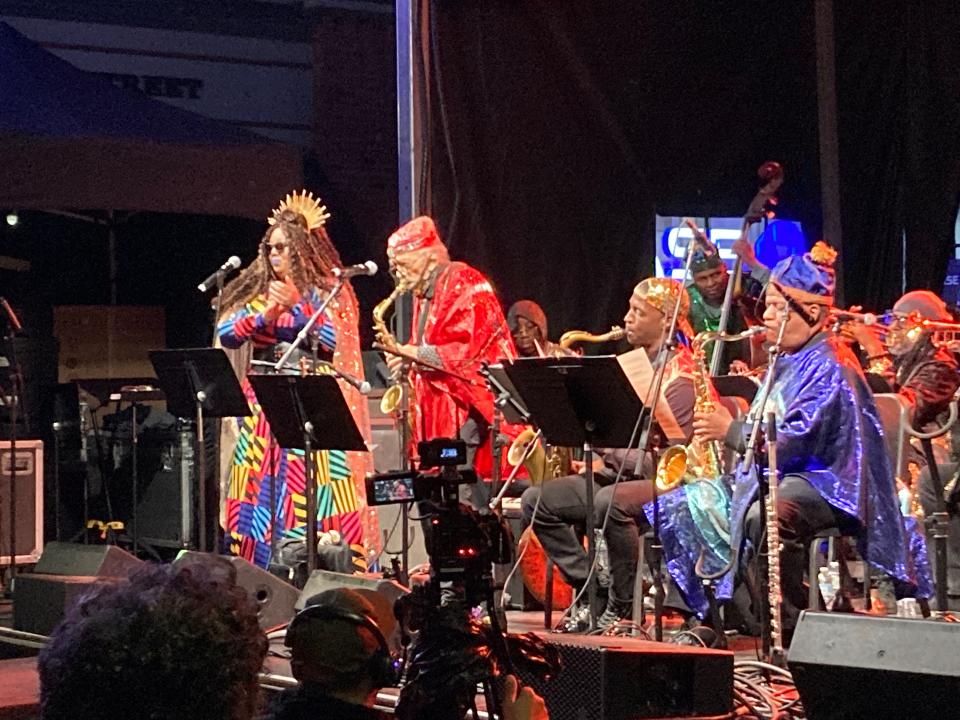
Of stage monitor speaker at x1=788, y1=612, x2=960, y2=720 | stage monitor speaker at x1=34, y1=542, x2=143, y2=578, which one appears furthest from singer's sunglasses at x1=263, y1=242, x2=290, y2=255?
stage monitor speaker at x1=788, y1=612, x2=960, y2=720

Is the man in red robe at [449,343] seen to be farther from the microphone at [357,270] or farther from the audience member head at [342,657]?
the audience member head at [342,657]

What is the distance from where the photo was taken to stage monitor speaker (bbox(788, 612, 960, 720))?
3111mm

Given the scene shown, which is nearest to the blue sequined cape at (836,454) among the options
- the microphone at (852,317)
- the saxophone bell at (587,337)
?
the microphone at (852,317)

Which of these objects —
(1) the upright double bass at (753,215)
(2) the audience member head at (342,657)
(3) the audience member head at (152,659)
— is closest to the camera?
(3) the audience member head at (152,659)

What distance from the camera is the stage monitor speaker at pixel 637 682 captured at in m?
3.88

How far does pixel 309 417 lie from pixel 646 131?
3726mm

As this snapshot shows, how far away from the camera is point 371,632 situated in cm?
273

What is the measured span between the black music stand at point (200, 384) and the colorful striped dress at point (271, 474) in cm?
44

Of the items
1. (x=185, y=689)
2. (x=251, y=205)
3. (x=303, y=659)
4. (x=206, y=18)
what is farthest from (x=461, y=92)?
(x=185, y=689)

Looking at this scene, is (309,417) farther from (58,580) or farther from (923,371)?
(923,371)

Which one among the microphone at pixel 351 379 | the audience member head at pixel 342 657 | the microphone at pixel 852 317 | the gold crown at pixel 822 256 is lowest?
the audience member head at pixel 342 657

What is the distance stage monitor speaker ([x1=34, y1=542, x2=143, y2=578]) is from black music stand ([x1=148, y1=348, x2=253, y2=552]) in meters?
0.91

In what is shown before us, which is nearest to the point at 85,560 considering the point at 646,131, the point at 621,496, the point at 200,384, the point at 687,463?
the point at 200,384

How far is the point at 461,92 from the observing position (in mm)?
8797
